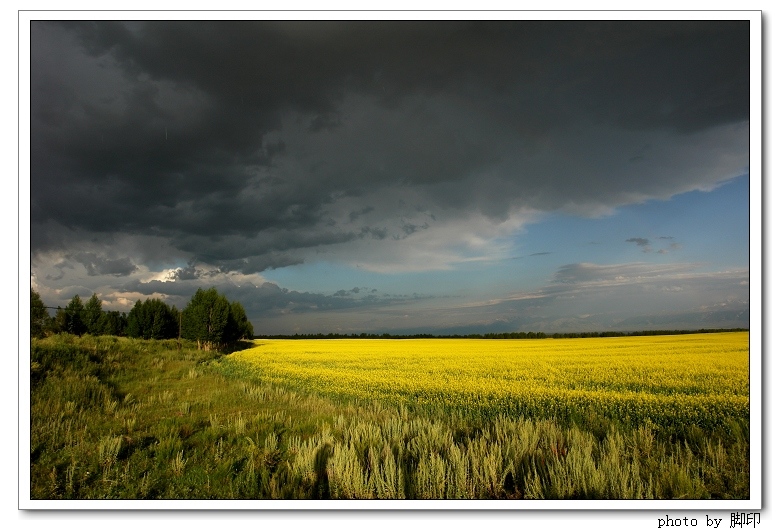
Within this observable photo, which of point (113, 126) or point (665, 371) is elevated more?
point (113, 126)

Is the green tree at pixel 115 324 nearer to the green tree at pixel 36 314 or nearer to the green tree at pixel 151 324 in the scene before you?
the green tree at pixel 151 324

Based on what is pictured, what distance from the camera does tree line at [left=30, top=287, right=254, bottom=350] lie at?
5.63 metres

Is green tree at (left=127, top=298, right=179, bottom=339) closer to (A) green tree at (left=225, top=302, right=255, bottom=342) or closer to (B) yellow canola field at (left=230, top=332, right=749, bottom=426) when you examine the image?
(A) green tree at (left=225, top=302, right=255, bottom=342)

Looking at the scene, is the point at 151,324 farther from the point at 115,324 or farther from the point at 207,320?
the point at 207,320

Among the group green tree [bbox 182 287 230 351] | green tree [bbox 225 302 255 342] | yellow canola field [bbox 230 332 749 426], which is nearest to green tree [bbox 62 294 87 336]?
green tree [bbox 182 287 230 351]

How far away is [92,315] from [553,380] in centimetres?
770

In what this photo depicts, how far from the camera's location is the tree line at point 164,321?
5633 millimetres

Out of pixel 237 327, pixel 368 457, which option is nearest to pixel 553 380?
pixel 368 457

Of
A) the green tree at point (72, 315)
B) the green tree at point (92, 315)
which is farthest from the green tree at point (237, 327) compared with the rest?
the green tree at point (72, 315)
